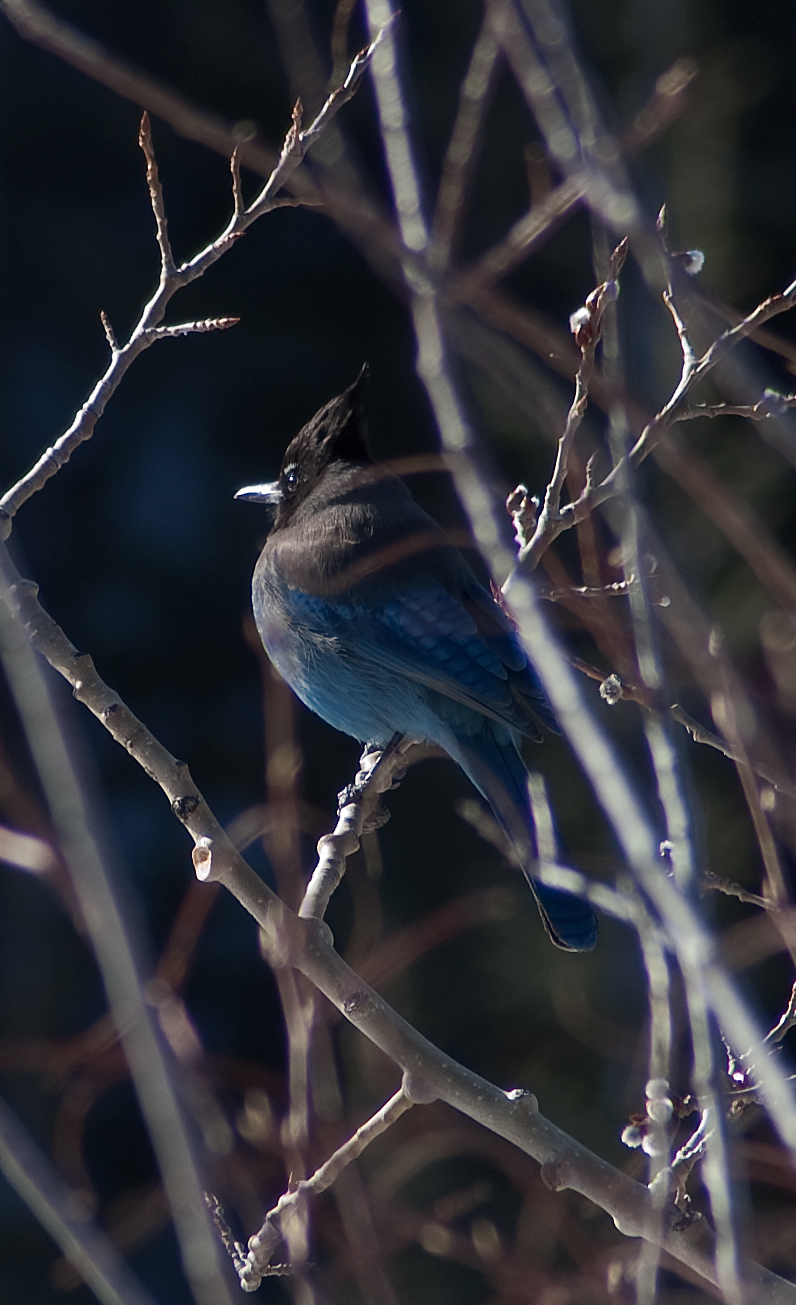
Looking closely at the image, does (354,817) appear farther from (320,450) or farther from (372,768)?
(320,450)

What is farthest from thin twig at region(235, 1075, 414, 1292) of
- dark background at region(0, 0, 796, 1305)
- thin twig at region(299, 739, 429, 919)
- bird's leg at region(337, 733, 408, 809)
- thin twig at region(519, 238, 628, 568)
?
dark background at region(0, 0, 796, 1305)

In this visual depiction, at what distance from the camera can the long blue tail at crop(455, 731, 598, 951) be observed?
10.2ft

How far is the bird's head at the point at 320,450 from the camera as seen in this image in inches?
157

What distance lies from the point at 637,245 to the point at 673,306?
27.6 inches

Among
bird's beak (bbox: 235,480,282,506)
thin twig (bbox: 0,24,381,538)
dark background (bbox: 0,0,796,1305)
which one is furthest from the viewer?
dark background (bbox: 0,0,796,1305)

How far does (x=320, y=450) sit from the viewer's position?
4.06 meters

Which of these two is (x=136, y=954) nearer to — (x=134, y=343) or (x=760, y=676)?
(x=134, y=343)

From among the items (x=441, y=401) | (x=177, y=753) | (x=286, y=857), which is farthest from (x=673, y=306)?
(x=177, y=753)

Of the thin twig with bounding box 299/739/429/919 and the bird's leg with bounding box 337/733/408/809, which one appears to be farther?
the bird's leg with bounding box 337/733/408/809

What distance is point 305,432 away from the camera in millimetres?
4098

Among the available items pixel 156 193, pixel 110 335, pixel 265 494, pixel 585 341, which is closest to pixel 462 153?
pixel 585 341

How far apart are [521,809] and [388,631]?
1.80 feet

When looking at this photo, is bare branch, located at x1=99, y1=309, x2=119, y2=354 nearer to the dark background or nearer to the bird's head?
the bird's head

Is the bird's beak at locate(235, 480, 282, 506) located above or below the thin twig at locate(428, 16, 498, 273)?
above
